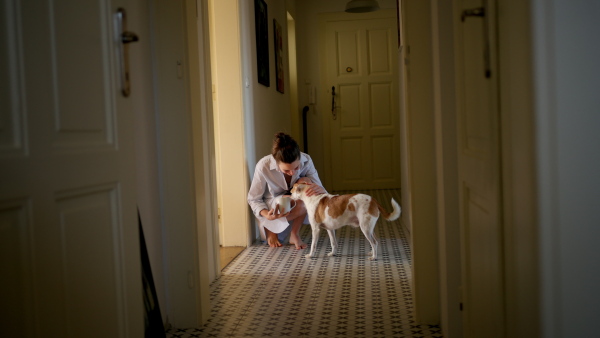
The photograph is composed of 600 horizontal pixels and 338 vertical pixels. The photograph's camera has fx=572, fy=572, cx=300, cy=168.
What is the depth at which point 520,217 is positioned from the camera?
112 cm

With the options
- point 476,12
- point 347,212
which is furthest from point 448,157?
point 347,212

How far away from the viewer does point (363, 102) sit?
7648 millimetres

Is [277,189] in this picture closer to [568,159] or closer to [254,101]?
[254,101]

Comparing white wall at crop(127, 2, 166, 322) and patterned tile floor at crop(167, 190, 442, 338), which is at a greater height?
white wall at crop(127, 2, 166, 322)

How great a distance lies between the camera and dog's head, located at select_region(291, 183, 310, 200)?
4.03m

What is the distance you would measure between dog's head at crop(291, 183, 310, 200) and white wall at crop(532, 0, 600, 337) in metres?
3.04

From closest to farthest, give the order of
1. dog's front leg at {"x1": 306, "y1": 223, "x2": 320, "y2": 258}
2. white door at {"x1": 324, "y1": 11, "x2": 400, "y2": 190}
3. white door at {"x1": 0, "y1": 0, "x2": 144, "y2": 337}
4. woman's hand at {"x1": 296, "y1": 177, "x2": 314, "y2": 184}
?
white door at {"x1": 0, "y1": 0, "x2": 144, "y2": 337} < dog's front leg at {"x1": 306, "y1": 223, "x2": 320, "y2": 258} < woman's hand at {"x1": 296, "y1": 177, "x2": 314, "y2": 184} < white door at {"x1": 324, "y1": 11, "x2": 400, "y2": 190}

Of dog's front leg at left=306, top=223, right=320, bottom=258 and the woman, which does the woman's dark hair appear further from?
dog's front leg at left=306, top=223, right=320, bottom=258

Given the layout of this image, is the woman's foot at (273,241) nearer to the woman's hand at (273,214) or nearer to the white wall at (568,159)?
the woman's hand at (273,214)

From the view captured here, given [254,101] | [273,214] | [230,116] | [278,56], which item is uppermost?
[278,56]

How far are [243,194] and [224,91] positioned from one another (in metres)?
0.79

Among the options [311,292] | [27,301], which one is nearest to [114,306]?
[27,301]

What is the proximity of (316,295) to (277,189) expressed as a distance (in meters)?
1.43

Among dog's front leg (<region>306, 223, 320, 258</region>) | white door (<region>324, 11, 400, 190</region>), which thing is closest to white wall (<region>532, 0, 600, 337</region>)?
dog's front leg (<region>306, 223, 320, 258</region>)
